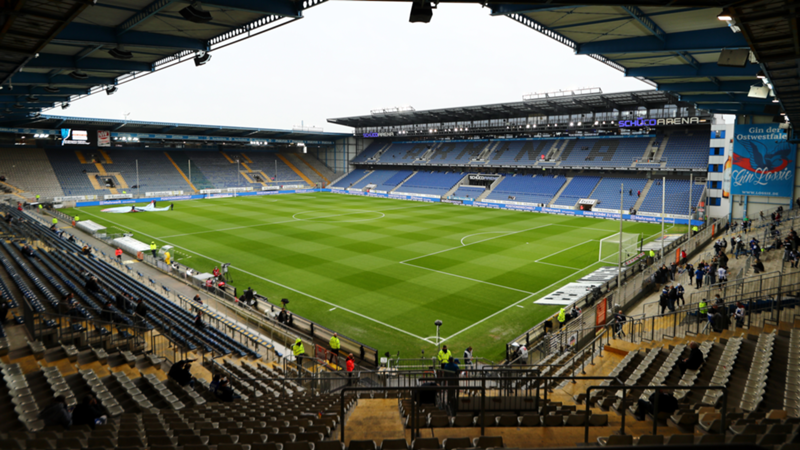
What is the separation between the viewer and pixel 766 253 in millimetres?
24859

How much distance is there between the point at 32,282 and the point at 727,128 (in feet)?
175

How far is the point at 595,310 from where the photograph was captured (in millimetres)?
19109

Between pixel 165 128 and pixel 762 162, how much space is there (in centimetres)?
7239

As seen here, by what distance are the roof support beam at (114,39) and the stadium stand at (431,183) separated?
183 feet

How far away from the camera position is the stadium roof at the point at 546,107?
5462 centimetres

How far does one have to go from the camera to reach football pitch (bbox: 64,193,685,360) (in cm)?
2031

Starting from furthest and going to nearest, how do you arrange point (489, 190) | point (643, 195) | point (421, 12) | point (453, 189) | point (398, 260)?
point (453, 189) → point (489, 190) → point (643, 195) → point (398, 260) → point (421, 12)

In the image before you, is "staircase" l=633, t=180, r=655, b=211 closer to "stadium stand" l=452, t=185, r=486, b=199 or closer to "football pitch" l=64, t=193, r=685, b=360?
"football pitch" l=64, t=193, r=685, b=360

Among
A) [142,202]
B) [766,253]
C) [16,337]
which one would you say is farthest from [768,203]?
[142,202]

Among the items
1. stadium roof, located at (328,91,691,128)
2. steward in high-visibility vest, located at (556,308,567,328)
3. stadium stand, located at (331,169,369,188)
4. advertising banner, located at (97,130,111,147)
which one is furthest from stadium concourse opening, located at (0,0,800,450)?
stadium stand, located at (331,169,369,188)

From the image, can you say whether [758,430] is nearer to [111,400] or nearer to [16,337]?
[111,400]

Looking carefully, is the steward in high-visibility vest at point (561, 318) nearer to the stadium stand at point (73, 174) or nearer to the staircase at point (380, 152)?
the stadium stand at point (73, 174)

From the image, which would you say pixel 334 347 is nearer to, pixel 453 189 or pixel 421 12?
pixel 421 12

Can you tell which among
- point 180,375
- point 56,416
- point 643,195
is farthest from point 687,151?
point 56,416
